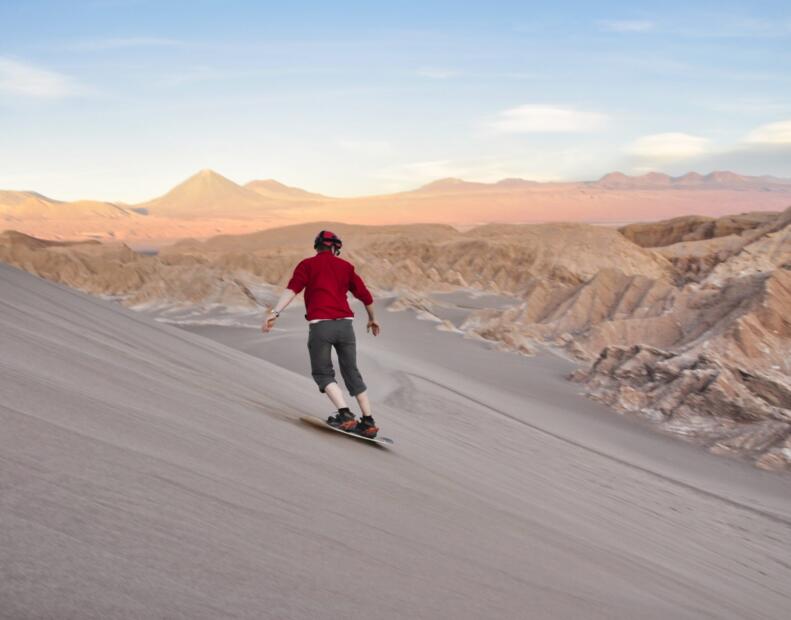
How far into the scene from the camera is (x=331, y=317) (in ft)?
16.0

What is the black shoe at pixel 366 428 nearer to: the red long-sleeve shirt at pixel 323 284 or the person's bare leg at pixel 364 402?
the person's bare leg at pixel 364 402

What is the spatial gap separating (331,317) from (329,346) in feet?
0.60

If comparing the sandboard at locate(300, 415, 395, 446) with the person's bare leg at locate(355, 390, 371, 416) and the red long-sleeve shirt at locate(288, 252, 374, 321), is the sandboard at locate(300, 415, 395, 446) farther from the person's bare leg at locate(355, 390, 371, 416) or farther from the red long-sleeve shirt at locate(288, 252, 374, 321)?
the red long-sleeve shirt at locate(288, 252, 374, 321)

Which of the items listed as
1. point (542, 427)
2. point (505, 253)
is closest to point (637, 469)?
point (542, 427)

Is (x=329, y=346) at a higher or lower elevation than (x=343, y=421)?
higher

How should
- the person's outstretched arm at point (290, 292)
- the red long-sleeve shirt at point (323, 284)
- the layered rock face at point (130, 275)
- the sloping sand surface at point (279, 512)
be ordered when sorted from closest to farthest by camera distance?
the sloping sand surface at point (279, 512) → the person's outstretched arm at point (290, 292) → the red long-sleeve shirt at point (323, 284) → the layered rock face at point (130, 275)

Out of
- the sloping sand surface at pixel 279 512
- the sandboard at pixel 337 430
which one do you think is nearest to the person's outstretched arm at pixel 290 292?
the sloping sand surface at pixel 279 512

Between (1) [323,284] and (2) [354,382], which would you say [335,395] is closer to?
(2) [354,382]

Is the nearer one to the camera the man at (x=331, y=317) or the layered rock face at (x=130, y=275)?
the man at (x=331, y=317)

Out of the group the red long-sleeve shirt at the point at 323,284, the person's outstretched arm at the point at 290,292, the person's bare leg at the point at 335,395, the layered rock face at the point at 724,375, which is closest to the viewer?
the person's outstretched arm at the point at 290,292

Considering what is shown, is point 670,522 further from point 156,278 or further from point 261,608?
point 156,278

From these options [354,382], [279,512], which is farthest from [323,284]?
[279,512]

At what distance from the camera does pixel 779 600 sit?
4.69 metres

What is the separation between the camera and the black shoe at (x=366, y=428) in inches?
196
